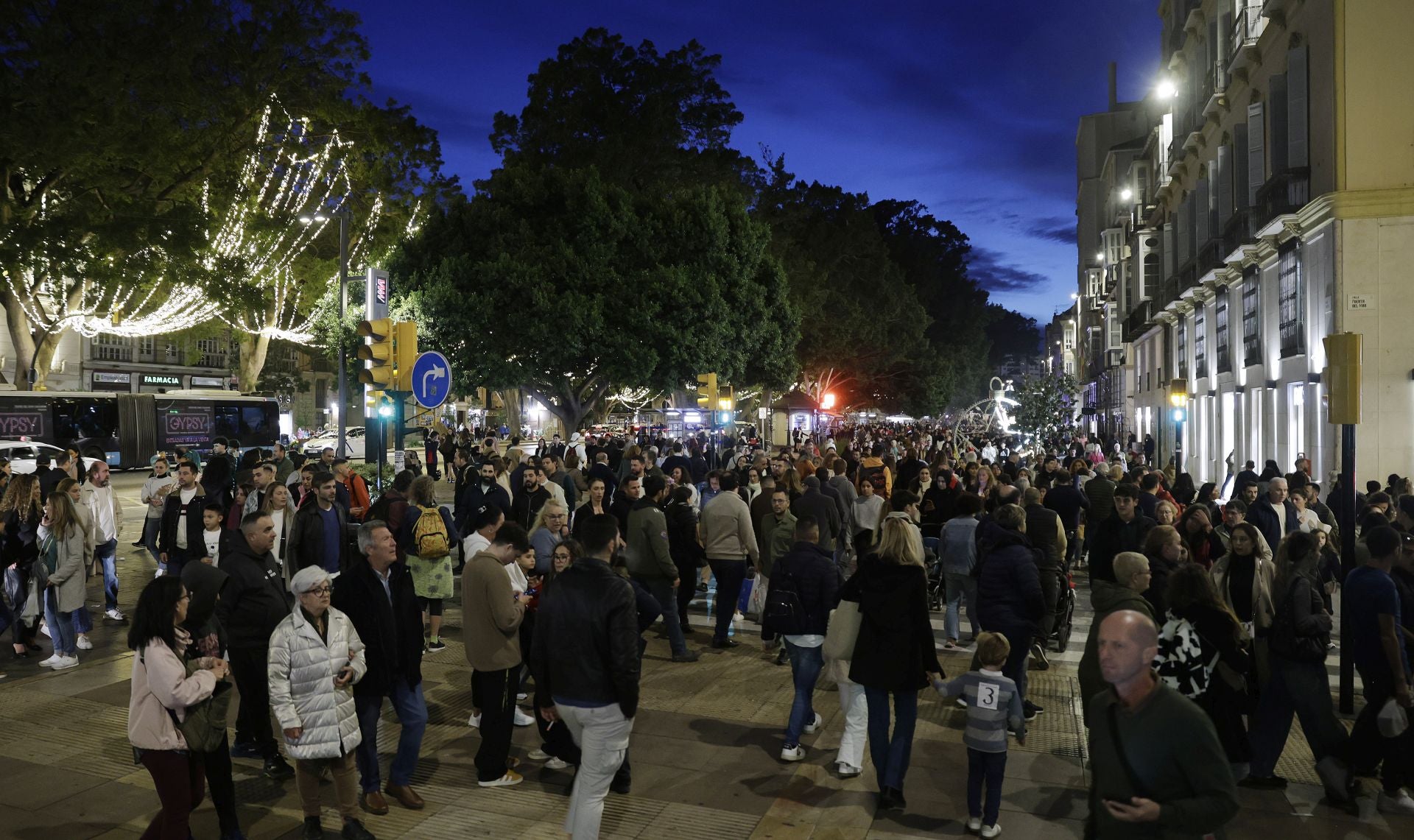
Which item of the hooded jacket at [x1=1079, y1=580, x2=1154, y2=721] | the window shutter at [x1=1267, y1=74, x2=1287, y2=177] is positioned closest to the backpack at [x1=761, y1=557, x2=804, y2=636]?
the hooded jacket at [x1=1079, y1=580, x2=1154, y2=721]

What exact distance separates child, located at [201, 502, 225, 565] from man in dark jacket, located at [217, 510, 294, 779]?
2.03m

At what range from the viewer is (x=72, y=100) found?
2312 cm

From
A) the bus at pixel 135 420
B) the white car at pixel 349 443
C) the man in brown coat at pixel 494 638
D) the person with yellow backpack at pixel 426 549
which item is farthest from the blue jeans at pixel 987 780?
the white car at pixel 349 443

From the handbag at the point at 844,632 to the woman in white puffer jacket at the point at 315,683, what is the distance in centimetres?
256

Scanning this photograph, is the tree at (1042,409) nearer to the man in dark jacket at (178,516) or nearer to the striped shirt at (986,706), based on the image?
the man in dark jacket at (178,516)

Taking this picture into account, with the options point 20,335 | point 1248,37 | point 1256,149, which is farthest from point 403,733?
point 20,335

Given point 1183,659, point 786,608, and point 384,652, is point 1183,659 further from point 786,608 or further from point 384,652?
point 384,652

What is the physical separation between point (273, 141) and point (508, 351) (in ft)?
33.8

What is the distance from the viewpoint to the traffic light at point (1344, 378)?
7516 millimetres

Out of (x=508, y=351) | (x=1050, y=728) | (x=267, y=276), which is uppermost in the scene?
(x=267, y=276)

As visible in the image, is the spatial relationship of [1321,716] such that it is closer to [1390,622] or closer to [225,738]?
[1390,622]

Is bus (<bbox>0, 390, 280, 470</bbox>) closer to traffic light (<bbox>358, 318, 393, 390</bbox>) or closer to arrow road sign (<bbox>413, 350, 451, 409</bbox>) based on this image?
arrow road sign (<bbox>413, 350, 451, 409</bbox>)

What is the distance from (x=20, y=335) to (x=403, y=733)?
26.8m

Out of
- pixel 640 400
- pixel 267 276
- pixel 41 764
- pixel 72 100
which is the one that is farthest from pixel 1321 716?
pixel 640 400
